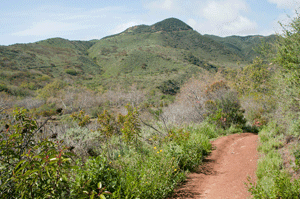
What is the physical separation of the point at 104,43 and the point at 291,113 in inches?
4144

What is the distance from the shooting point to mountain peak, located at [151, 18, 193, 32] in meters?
122

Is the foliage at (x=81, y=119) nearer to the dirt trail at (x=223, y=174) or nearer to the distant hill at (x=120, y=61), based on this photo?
the dirt trail at (x=223, y=174)

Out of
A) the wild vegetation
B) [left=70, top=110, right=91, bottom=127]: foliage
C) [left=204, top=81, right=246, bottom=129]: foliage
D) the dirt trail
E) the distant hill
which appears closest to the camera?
the wild vegetation

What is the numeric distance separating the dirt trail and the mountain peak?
4782 inches

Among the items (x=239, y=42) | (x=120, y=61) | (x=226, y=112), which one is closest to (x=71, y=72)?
(x=120, y=61)

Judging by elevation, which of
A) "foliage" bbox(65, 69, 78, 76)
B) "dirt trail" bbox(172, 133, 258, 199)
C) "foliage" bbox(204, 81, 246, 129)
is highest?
"foliage" bbox(65, 69, 78, 76)

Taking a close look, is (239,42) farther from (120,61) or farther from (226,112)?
(226,112)

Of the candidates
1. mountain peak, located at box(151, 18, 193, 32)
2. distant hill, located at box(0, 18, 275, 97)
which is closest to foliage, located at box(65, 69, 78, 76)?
distant hill, located at box(0, 18, 275, 97)

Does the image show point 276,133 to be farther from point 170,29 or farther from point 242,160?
point 170,29

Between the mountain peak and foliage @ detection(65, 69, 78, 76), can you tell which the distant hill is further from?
the mountain peak

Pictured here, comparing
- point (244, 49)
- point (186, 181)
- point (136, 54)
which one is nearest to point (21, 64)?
point (136, 54)

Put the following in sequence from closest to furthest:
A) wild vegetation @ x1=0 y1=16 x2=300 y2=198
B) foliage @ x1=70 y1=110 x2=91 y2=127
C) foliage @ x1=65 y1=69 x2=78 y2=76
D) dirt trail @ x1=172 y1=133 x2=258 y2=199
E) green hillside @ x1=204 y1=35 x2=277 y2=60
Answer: wild vegetation @ x1=0 y1=16 x2=300 y2=198
dirt trail @ x1=172 y1=133 x2=258 y2=199
foliage @ x1=70 y1=110 x2=91 y2=127
foliage @ x1=65 y1=69 x2=78 y2=76
green hillside @ x1=204 y1=35 x2=277 y2=60

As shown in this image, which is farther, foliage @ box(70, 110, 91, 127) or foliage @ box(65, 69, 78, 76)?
foliage @ box(65, 69, 78, 76)

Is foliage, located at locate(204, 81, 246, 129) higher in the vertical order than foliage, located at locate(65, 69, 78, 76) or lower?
lower
